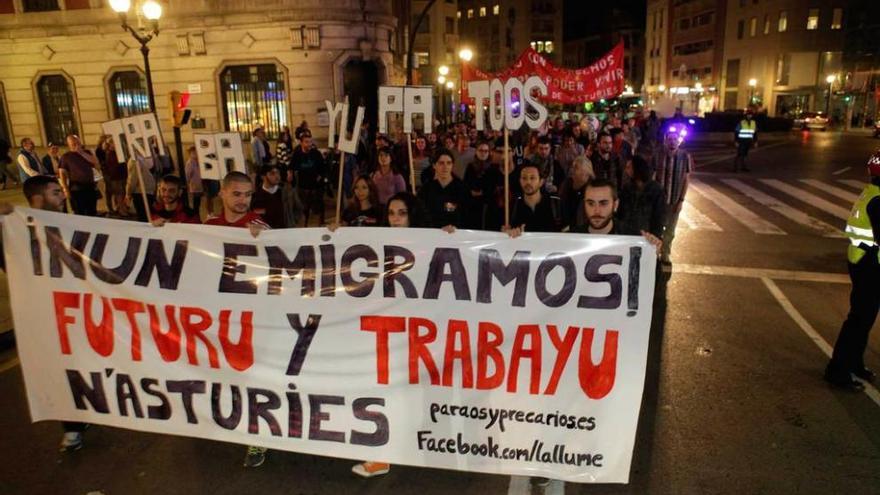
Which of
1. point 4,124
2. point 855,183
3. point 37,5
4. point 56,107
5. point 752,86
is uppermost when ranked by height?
point 37,5

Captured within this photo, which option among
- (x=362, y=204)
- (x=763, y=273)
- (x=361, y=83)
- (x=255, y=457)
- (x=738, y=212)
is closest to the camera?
(x=255, y=457)

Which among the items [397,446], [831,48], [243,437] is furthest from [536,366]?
[831,48]

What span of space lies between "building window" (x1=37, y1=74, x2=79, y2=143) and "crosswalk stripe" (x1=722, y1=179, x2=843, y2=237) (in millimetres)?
22026

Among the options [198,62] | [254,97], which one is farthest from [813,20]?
Result: [198,62]

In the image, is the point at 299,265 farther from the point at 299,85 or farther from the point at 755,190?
the point at 299,85

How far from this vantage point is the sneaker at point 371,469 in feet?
12.9

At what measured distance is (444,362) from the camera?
3.66 meters

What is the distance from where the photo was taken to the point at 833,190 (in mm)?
15484

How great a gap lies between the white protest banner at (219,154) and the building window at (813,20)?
59406mm

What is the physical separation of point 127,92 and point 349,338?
21325 millimetres

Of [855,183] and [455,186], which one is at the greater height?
[455,186]

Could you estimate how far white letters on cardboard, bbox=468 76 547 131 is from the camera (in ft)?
15.6

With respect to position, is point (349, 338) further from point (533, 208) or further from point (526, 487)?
point (533, 208)

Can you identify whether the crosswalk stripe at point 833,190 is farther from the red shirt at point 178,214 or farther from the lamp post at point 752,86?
the lamp post at point 752,86
